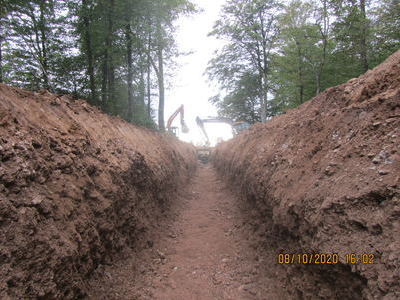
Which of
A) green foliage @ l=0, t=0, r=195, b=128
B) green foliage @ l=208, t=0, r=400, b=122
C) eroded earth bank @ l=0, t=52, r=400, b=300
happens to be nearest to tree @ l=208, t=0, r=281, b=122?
green foliage @ l=208, t=0, r=400, b=122

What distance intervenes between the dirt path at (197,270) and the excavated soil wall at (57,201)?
1.10 feet

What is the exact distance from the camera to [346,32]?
692 cm

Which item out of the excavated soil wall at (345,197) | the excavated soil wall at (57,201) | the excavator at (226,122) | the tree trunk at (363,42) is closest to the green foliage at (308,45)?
the tree trunk at (363,42)

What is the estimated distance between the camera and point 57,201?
92.2 inches

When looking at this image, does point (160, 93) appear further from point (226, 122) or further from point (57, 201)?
point (226, 122)

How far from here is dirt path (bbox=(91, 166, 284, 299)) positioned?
2.94 meters

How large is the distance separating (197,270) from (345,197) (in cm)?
258

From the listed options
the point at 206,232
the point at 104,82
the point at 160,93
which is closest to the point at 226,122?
the point at 160,93

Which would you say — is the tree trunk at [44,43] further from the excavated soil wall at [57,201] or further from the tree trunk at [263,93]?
the tree trunk at [263,93]

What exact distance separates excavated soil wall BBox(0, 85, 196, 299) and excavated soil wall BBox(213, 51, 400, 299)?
2.38m

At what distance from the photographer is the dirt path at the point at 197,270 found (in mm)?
Result: 2941

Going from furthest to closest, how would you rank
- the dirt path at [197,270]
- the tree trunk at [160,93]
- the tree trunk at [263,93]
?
the tree trunk at [160,93] → the tree trunk at [263,93] → the dirt path at [197,270]

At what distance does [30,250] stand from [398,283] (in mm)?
2721

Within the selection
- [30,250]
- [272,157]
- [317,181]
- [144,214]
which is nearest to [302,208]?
[317,181]
